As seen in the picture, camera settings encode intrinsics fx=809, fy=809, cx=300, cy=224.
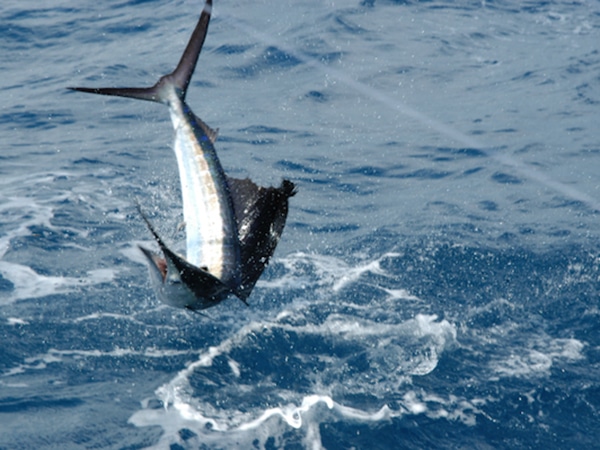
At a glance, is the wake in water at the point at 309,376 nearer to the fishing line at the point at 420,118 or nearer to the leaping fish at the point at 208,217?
the leaping fish at the point at 208,217

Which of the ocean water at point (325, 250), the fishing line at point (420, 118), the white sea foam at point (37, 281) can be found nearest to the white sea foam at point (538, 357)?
the ocean water at point (325, 250)

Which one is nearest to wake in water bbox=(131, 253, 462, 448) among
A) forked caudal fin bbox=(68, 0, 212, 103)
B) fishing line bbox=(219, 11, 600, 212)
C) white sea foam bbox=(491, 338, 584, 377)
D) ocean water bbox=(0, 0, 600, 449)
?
ocean water bbox=(0, 0, 600, 449)

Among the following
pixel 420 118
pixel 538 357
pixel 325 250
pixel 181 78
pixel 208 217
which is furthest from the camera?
pixel 420 118

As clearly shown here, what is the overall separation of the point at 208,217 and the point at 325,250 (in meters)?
3.60

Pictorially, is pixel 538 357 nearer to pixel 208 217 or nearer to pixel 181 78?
pixel 208 217

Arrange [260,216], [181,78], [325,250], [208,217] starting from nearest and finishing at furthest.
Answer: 1. [208,217]
2. [260,216]
3. [181,78]
4. [325,250]

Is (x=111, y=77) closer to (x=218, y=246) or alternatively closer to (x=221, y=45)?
(x=221, y=45)

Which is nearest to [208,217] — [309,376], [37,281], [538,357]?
[309,376]

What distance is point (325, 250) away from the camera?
10.1 metres

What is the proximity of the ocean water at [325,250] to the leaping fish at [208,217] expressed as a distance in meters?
1.15

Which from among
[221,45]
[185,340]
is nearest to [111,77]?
[221,45]

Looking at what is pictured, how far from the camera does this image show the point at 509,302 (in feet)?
28.5

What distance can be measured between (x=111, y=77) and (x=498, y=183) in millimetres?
9350

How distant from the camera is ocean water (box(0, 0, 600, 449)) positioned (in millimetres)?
6855
